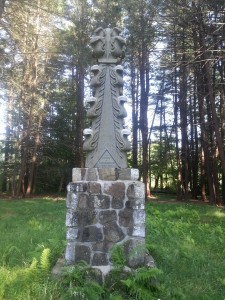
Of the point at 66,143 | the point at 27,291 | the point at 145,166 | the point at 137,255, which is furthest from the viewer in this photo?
the point at 66,143

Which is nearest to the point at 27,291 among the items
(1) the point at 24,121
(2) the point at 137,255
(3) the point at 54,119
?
(2) the point at 137,255

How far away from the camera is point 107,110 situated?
5664 millimetres

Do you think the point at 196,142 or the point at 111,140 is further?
the point at 196,142

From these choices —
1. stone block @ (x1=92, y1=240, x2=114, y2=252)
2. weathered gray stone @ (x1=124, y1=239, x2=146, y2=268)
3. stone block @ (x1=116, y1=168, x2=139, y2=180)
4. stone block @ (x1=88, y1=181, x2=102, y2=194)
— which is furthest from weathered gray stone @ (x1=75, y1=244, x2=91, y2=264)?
stone block @ (x1=116, y1=168, x2=139, y2=180)

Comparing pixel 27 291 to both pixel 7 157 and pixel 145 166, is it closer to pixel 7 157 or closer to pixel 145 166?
pixel 145 166

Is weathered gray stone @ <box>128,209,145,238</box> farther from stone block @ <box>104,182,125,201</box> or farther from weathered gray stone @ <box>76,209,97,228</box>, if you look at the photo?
weathered gray stone @ <box>76,209,97,228</box>

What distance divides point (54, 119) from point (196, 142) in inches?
426

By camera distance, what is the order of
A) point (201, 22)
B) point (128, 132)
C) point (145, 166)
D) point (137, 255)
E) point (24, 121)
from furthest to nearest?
point (24, 121) → point (145, 166) → point (201, 22) → point (128, 132) → point (137, 255)

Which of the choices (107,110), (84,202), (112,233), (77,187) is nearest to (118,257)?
(112,233)

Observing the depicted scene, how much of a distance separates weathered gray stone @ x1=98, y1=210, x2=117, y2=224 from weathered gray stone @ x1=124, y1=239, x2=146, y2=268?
421 millimetres

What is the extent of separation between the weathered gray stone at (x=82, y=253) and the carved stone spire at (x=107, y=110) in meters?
1.28

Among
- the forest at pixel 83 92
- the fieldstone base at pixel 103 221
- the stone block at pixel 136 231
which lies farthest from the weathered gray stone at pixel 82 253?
the forest at pixel 83 92

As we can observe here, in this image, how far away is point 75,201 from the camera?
520 centimetres

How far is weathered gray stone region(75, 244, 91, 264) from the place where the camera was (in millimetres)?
5109
